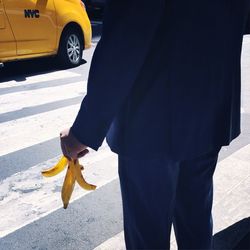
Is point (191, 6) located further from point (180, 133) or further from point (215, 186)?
point (215, 186)

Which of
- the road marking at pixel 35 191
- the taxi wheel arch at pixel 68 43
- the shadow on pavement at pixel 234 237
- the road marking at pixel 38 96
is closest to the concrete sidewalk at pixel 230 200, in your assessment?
the shadow on pavement at pixel 234 237

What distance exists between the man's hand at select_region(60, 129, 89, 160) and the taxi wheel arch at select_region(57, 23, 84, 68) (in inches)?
250

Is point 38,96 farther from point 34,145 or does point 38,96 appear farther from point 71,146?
point 71,146

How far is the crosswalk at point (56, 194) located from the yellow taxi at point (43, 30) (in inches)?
80.6

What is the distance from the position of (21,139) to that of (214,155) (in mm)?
3033

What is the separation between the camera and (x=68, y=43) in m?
7.76

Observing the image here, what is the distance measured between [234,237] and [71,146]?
157 centimetres

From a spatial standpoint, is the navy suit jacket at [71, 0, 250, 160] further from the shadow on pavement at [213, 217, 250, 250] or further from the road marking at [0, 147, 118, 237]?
the road marking at [0, 147, 118, 237]

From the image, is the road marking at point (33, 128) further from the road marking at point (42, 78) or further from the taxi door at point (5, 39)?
the taxi door at point (5, 39)

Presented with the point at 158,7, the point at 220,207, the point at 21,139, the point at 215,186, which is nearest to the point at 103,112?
the point at 158,7

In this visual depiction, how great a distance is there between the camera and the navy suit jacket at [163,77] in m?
1.21

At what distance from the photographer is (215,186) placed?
10.6ft

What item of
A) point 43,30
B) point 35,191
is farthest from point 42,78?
point 35,191

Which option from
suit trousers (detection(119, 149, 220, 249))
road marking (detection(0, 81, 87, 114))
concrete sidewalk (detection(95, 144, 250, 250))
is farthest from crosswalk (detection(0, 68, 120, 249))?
suit trousers (detection(119, 149, 220, 249))
